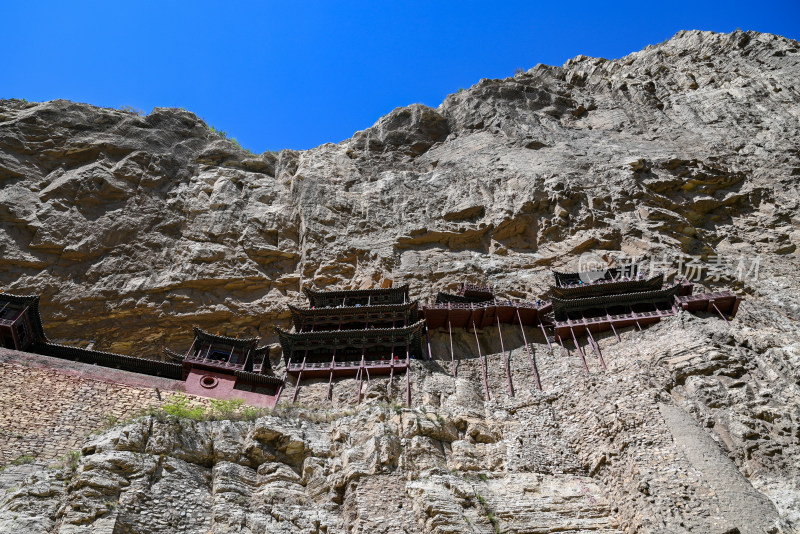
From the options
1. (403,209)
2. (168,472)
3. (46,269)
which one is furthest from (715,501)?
(46,269)

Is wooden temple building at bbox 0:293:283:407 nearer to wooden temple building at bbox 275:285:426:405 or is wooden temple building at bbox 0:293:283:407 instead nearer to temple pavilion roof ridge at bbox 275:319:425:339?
wooden temple building at bbox 275:285:426:405

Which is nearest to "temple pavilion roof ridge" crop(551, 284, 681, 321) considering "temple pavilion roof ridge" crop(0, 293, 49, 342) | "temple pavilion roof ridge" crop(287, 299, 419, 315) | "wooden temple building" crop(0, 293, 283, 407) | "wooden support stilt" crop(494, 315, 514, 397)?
"wooden support stilt" crop(494, 315, 514, 397)

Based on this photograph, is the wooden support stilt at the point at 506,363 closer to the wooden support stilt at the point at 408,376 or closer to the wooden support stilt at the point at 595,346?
the wooden support stilt at the point at 595,346

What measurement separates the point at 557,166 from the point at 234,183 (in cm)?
2395

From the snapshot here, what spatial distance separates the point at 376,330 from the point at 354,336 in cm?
128

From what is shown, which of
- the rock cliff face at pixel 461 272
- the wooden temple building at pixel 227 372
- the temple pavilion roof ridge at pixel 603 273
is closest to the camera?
the rock cliff face at pixel 461 272

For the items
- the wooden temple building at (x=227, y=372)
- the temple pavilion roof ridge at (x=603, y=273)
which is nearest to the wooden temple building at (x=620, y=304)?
the temple pavilion roof ridge at (x=603, y=273)

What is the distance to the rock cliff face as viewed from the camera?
54.9ft

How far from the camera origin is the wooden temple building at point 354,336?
28.4 meters

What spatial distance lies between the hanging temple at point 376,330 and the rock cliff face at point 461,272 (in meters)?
1.17

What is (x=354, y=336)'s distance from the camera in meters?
30.3

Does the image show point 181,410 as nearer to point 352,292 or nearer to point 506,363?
point 352,292

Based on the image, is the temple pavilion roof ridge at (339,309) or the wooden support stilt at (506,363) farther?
the temple pavilion roof ridge at (339,309)

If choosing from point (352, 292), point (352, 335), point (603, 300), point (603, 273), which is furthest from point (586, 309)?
point (352, 292)
